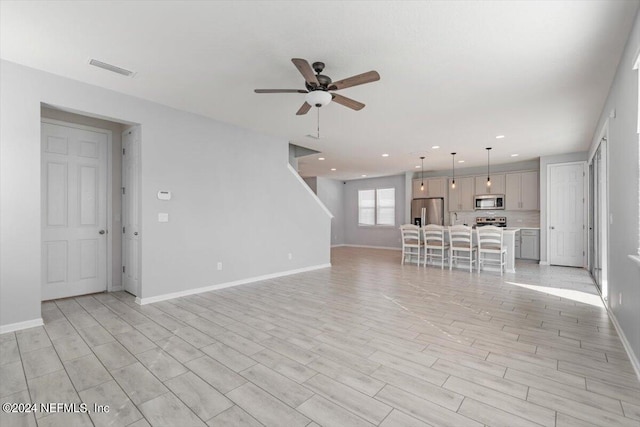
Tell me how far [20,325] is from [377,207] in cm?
985

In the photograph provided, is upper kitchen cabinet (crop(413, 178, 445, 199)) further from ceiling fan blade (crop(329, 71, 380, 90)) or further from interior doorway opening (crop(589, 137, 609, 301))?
ceiling fan blade (crop(329, 71, 380, 90))

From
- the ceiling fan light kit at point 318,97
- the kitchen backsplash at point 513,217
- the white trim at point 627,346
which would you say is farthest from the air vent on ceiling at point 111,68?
the kitchen backsplash at point 513,217

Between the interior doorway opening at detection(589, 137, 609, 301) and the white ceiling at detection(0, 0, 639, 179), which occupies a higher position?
the white ceiling at detection(0, 0, 639, 179)

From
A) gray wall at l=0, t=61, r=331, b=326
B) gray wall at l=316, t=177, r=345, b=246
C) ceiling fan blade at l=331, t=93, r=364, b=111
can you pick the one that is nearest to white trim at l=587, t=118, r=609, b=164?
ceiling fan blade at l=331, t=93, r=364, b=111

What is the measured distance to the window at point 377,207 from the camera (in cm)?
1100

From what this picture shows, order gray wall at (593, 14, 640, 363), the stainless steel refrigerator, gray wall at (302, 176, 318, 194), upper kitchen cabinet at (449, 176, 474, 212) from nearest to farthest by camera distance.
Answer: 1. gray wall at (593, 14, 640, 363)
2. upper kitchen cabinet at (449, 176, 474, 212)
3. the stainless steel refrigerator
4. gray wall at (302, 176, 318, 194)

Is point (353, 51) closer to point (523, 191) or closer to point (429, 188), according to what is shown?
point (523, 191)

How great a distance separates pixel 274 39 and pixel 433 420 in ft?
10.1

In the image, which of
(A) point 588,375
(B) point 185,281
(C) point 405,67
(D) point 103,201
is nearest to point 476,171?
(C) point 405,67

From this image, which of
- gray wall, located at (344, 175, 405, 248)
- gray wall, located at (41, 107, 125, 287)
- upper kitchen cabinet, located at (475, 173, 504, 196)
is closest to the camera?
gray wall, located at (41, 107, 125, 287)

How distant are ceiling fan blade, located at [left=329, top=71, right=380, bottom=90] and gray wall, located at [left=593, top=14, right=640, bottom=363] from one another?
6.12 ft

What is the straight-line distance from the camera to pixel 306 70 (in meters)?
2.67

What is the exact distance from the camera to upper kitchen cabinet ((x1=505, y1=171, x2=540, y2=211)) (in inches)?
314

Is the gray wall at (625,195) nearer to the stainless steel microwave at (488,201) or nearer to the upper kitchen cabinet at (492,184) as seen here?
the upper kitchen cabinet at (492,184)
